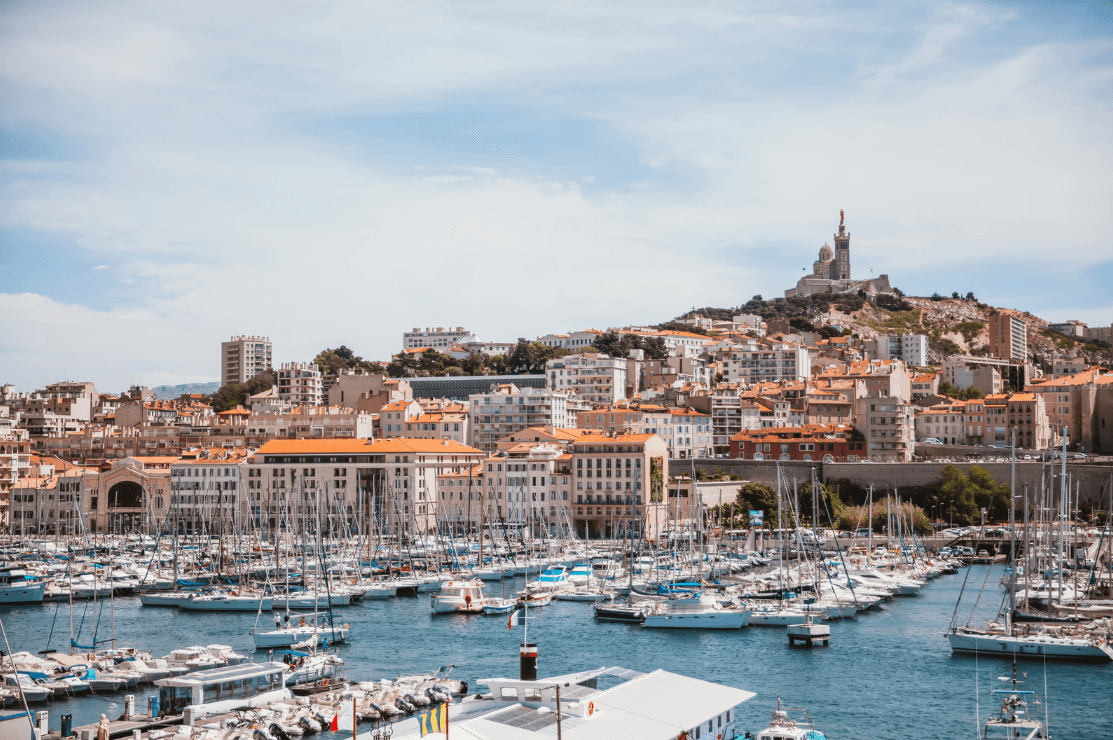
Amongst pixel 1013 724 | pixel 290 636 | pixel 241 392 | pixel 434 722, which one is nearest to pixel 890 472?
pixel 290 636

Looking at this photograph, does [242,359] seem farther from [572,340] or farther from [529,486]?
[529,486]

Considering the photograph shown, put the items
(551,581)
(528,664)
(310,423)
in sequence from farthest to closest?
(310,423) → (551,581) → (528,664)

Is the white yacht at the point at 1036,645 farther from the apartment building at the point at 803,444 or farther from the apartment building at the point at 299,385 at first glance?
the apartment building at the point at 299,385

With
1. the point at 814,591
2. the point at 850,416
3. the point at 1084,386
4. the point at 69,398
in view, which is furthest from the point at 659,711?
the point at 69,398

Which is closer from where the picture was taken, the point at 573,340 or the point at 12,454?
the point at 12,454

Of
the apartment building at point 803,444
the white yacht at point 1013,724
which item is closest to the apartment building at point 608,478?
the apartment building at point 803,444
